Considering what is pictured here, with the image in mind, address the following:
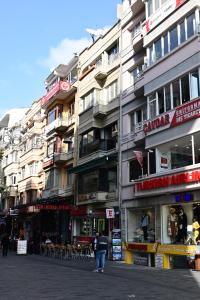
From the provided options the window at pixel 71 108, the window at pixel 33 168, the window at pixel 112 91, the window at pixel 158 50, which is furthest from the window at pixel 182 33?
the window at pixel 33 168

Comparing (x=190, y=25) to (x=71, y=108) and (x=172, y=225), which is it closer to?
(x=172, y=225)

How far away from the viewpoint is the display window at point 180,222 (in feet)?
68.7

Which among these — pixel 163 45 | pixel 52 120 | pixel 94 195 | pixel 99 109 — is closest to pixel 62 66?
pixel 52 120

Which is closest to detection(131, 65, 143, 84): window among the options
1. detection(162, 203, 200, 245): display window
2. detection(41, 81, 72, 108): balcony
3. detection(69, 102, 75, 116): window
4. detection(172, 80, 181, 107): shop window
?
detection(172, 80, 181, 107): shop window

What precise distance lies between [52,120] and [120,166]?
15.5 m

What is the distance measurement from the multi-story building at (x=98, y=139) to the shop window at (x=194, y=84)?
31.7 feet

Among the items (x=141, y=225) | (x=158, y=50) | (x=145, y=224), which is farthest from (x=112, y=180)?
(x=158, y=50)

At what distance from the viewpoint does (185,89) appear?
21328 mm

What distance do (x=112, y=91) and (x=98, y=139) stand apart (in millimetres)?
3812

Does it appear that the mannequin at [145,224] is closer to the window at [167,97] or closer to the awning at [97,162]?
the awning at [97,162]

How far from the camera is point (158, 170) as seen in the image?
23031 mm

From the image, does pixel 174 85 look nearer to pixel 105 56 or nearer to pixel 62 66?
pixel 105 56

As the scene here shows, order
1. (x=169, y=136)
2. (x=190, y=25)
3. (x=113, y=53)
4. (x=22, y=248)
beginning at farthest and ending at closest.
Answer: (x=113, y=53), (x=22, y=248), (x=169, y=136), (x=190, y=25)

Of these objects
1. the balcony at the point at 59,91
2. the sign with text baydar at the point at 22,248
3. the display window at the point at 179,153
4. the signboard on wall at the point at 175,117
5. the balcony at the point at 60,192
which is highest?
the balcony at the point at 59,91
